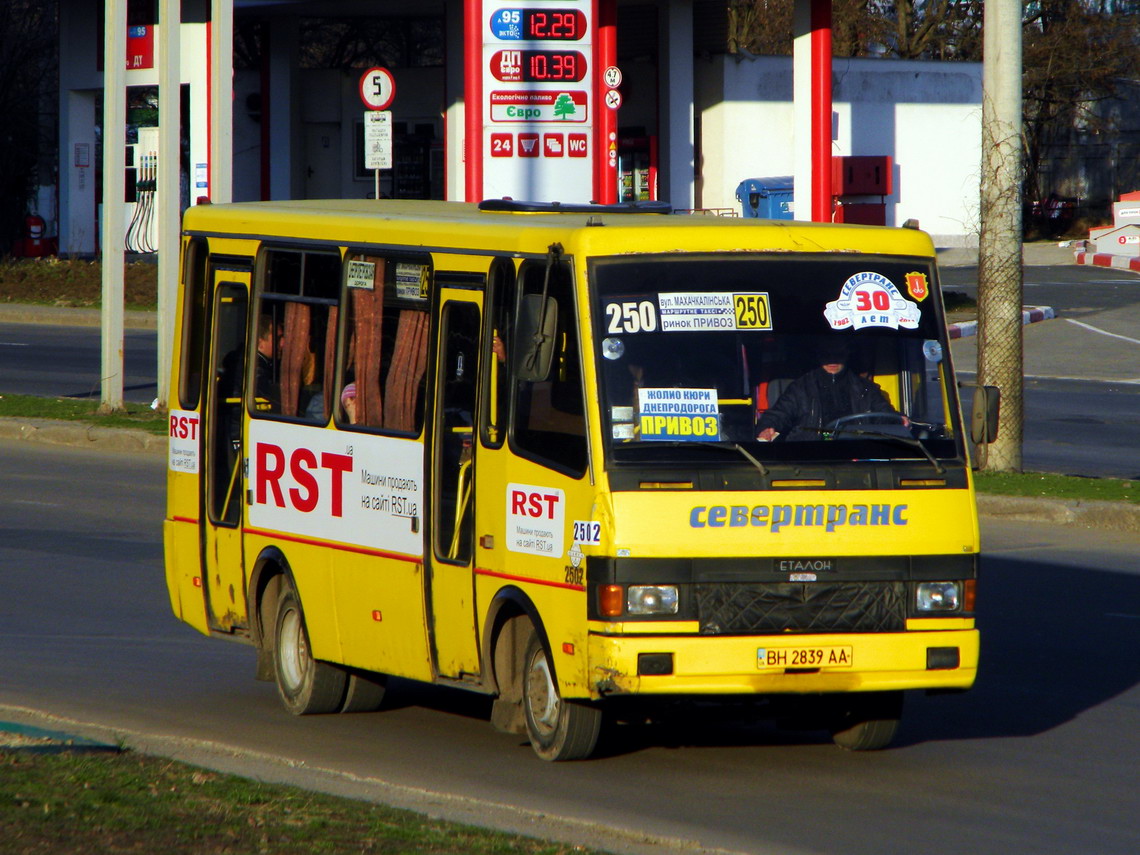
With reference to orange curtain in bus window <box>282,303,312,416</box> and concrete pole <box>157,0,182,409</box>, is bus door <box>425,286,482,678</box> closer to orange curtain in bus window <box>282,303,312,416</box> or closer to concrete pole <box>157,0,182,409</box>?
orange curtain in bus window <box>282,303,312,416</box>

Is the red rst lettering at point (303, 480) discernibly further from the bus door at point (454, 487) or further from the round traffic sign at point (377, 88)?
the round traffic sign at point (377, 88)

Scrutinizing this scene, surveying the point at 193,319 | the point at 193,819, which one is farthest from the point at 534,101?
the point at 193,819

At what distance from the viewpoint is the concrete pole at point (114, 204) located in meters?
20.2

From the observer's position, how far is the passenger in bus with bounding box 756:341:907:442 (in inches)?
283

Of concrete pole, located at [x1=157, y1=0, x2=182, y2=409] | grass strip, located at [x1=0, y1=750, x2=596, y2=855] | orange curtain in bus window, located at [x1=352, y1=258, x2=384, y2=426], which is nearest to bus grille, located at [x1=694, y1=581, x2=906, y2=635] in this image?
grass strip, located at [x1=0, y1=750, x2=596, y2=855]

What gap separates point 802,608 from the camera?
7.04 m

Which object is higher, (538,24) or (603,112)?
(538,24)

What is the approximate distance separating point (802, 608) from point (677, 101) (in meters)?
35.1

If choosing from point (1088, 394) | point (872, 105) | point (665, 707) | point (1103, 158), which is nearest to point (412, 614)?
point (665, 707)

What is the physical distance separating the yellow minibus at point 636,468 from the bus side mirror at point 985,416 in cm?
24

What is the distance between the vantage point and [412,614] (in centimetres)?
799

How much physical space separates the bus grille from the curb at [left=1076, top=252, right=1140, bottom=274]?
37.0 metres

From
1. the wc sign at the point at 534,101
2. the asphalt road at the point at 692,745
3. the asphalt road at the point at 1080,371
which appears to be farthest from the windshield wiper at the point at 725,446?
the wc sign at the point at 534,101

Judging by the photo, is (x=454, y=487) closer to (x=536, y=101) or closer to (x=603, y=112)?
(x=536, y=101)
